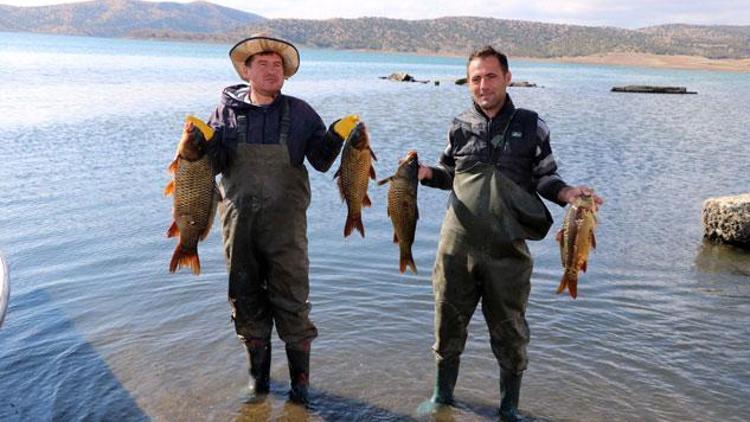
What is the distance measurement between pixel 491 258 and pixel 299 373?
6.03ft

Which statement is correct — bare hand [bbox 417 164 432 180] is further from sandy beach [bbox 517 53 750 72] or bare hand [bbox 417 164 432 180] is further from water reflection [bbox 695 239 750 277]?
sandy beach [bbox 517 53 750 72]

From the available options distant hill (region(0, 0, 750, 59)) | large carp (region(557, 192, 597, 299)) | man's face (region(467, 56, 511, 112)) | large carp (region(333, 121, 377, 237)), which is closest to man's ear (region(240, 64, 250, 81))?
large carp (region(333, 121, 377, 237))

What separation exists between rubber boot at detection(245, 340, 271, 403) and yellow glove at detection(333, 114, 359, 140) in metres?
1.82

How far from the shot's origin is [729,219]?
1021 cm

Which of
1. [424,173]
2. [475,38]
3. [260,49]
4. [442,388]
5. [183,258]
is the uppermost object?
[475,38]

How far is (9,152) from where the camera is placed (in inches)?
616

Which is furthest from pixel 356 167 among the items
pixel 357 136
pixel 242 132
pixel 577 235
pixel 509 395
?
pixel 509 395

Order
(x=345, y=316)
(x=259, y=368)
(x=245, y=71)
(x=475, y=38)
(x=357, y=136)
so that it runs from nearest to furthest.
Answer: (x=357, y=136) < (x=245, y=71) < (x=259, y=368) < (x=345, y=316) < (x=475, y=38)

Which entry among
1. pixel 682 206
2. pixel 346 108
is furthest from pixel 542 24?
pixel 682 206

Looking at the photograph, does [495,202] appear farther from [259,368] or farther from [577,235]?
[259,368]

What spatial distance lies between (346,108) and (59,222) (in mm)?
20704

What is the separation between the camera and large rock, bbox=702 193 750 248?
1005cm

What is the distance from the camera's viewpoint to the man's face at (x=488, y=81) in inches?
175

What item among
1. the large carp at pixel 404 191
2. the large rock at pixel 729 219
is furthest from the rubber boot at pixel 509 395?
the large rock at pixel 729 219
